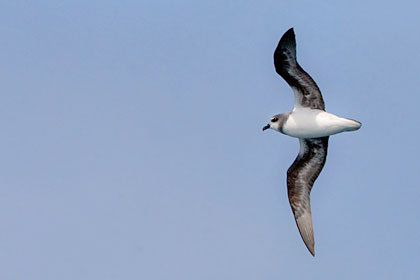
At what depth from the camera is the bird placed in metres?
35.8

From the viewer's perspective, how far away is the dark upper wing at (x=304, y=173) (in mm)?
38656

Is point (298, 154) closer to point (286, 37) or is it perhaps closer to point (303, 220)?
point (303, 220)

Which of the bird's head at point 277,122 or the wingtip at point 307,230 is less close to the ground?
the bird's head at point 277,122

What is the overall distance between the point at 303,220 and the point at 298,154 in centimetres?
299

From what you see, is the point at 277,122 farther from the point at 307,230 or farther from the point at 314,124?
the point at 307,230

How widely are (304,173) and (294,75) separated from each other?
5.03 metres

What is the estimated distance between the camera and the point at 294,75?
1431 inches

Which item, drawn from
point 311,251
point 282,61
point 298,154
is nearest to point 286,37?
point 282,61

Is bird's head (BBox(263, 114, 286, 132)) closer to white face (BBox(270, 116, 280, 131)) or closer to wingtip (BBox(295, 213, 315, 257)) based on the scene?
white face (BBox(270, 116, 280, 131))

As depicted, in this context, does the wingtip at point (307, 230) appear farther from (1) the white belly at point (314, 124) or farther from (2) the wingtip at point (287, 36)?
(2) the wingtip at point (287, 36)

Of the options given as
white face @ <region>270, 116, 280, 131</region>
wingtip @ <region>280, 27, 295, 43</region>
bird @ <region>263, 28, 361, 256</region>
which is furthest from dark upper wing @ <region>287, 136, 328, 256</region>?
wingtip @ <region>280, 27, 295, 43</region>

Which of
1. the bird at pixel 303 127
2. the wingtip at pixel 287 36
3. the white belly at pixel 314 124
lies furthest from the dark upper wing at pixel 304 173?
the wingtip at pixel 287 36

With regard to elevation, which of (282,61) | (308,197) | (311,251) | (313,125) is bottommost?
(311,251)

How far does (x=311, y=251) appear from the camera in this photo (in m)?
37.1
